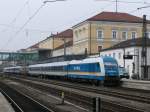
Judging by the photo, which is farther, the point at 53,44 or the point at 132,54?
the point at 53,44

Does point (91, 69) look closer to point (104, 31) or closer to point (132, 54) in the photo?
point (132, 54)

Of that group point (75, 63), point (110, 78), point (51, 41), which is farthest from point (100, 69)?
point (51, 41)

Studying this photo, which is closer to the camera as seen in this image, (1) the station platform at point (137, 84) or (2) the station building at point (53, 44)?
(1) the station platform at point (137, 84)

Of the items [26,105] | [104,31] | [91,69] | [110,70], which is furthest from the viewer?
[104,31]

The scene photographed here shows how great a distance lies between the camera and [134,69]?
71.8 meters

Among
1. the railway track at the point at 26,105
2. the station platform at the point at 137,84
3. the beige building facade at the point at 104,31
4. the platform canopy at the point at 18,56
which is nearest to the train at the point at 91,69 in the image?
the station platform at the point at 137,84

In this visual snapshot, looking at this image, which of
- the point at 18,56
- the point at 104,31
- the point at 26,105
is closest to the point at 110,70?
the point at 26,105

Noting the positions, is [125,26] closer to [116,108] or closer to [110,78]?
[110,78]

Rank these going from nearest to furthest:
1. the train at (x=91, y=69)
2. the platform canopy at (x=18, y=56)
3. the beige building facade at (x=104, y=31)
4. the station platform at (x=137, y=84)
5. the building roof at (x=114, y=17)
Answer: the station platform at (x=137, y=84) < the train at (x=91, y=69) < the beige building facade at (x=104, y=31) < the building roof at (x=114, y=17) < the platform canopy at (x=18, y=56)

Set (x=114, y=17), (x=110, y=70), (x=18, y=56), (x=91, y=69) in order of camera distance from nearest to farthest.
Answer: (x=110, y=70) < (x=91, y=69) < (x=114, y=17) < (x=18, y=56)

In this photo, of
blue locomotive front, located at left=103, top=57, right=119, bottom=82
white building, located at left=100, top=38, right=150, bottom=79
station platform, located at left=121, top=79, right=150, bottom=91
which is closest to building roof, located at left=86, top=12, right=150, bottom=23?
white building, located at left=100, top=38, right=150, bottom=79

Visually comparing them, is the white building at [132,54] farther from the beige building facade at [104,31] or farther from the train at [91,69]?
the beige building facade at [104,31]

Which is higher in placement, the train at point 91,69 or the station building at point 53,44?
the station building at point 53,44

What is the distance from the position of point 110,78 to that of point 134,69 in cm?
2588
